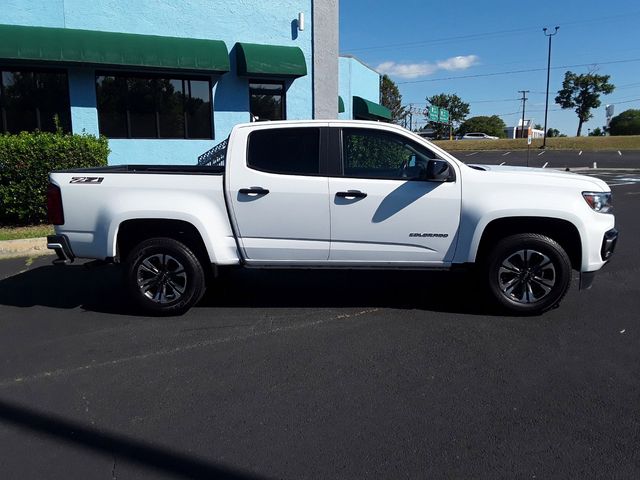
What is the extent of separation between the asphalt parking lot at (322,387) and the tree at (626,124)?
86.5 metres

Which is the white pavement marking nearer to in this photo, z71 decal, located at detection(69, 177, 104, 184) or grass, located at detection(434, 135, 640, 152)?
z71 decal, located at detection(69, 177, 104, 184)

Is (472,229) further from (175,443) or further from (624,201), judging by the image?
(624,201)

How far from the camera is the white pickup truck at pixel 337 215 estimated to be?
5.18m

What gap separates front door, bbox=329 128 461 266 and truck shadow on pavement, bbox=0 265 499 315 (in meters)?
0.64

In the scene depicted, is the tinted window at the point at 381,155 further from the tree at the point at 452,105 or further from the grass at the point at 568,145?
the tree at the point at 452,105

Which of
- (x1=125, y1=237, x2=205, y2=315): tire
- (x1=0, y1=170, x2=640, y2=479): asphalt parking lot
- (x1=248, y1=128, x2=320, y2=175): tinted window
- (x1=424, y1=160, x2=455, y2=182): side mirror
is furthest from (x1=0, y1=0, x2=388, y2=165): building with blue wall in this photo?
(x1=424, y1=160, x2=455, y2=182): side mirror

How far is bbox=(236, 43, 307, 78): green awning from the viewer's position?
13367mm

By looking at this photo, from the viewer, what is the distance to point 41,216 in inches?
410

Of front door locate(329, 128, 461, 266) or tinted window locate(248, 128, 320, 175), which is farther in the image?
tinted window locate(248, 128, 320, 175)

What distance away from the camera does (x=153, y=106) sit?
13625 mm

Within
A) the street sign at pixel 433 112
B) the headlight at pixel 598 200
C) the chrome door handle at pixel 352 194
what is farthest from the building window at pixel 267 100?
the street sign at pixel 433 112

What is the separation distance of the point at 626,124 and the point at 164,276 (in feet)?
299

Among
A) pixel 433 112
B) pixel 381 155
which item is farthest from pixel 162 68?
pixel 433 112

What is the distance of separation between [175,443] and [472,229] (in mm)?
3327
